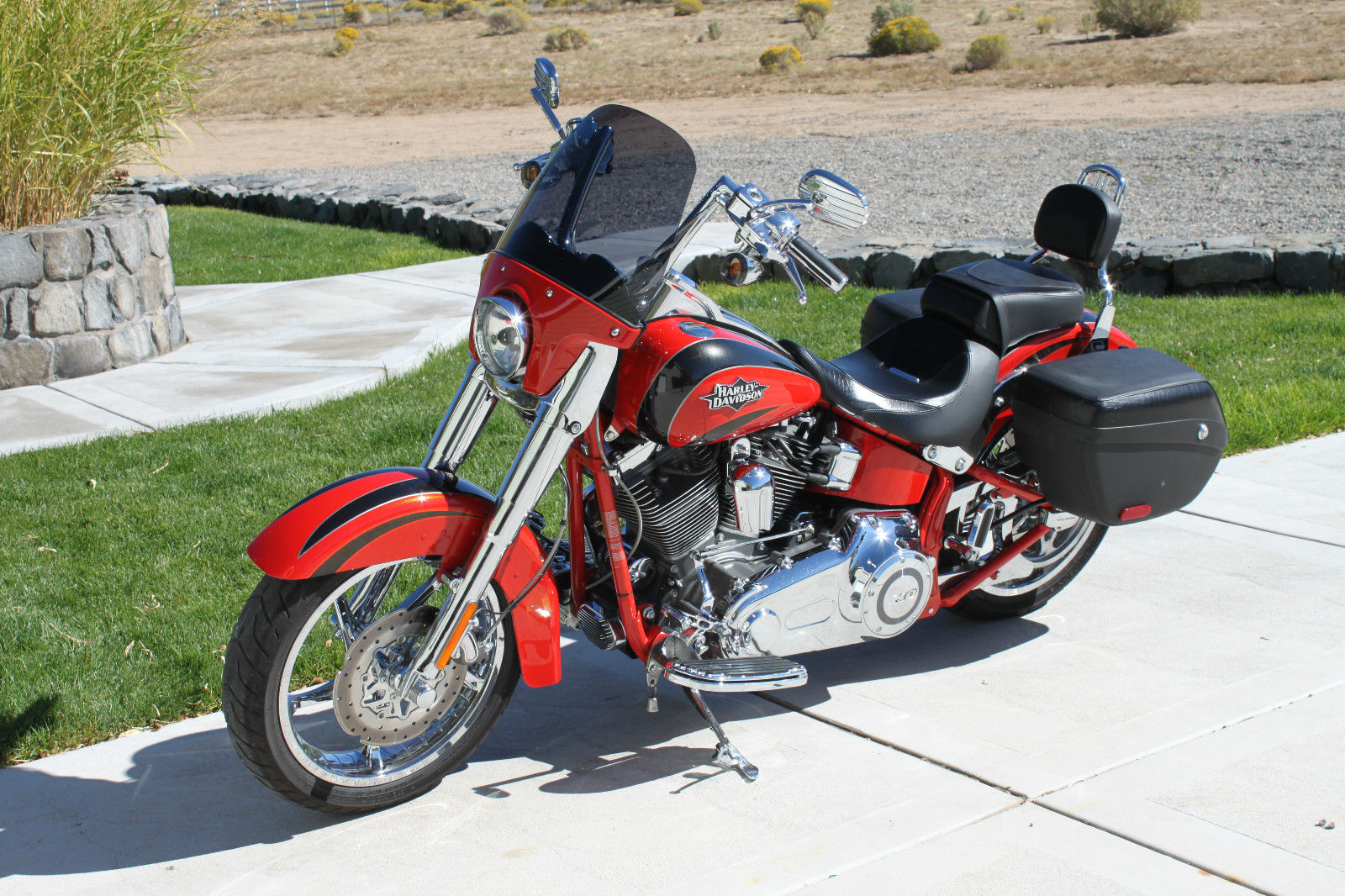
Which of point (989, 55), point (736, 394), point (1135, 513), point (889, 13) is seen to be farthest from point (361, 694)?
point (889, 13)

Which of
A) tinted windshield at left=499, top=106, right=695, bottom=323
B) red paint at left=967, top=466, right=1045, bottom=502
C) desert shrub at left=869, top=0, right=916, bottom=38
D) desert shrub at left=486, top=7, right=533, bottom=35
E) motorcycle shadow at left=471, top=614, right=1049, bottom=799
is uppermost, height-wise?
desert shrub at left=486, top=7, right=533, bottom=35

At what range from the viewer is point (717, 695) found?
3748mm

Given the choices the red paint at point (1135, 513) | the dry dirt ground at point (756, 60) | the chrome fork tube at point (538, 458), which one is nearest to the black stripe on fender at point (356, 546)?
the chrome fork tube at point (538, 458)

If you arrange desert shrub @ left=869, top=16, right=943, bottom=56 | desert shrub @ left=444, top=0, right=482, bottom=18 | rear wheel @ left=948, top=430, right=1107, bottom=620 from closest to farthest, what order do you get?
rear wheel @ left=948, top=430, right=1107, bottom=620
desert shrub @ left=869, top=16, right=943, bottom=56
desert shrub @ left=444, top=0, right=482, bottom=18

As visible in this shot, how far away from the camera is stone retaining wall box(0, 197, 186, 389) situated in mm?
6910

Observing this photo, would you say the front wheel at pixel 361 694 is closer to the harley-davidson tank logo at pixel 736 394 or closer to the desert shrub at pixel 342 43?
the harley-davidson tank logo at pixel 736 394

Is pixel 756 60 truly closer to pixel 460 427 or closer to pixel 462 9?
pixel 462 9

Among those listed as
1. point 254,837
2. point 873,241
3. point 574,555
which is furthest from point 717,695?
point 873,241

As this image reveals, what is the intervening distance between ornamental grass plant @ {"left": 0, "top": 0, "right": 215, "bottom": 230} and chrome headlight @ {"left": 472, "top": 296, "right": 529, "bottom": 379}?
5.20m

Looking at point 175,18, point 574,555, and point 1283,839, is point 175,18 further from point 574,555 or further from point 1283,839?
point 1283,839

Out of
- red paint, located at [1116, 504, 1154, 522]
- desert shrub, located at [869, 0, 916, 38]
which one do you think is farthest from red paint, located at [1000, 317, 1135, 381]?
desert shrub, located at [869, 0, 916, 38]

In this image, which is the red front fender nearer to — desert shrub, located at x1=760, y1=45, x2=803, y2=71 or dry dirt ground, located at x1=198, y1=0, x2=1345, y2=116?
dry dirt ground, located at x1=198, y1=0, x2=1345, y2=116

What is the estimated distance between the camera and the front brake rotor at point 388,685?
3.06 m

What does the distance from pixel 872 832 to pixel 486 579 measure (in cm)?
107
